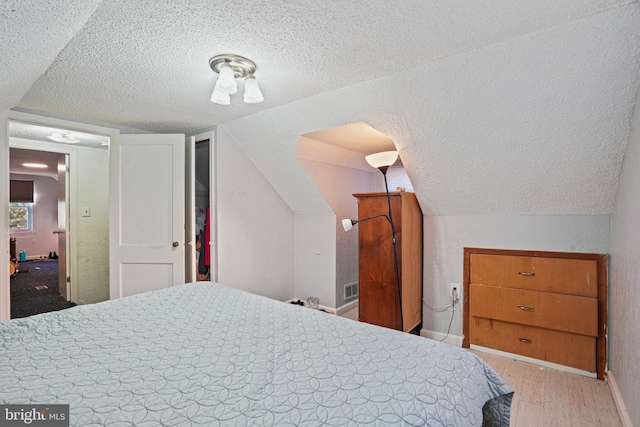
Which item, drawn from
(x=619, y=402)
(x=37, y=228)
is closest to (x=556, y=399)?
(x=619, y=402)

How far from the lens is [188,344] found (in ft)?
4.02

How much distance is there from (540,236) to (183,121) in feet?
10.2

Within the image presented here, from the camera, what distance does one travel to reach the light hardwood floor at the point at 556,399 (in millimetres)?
1776

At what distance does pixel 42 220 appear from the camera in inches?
297

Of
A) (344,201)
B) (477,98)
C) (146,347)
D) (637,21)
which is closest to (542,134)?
(477,98)

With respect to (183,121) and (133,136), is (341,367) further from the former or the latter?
(133,136)

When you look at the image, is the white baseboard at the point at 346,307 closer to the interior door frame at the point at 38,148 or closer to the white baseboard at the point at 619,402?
the white baseboard at the point at 619,402

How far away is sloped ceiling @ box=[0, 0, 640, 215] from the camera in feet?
4.35

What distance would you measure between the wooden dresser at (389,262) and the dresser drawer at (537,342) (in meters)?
0.53

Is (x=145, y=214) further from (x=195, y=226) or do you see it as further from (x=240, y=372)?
(x=240, y=372)

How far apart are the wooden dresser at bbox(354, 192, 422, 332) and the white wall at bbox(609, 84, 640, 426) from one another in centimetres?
Answer: 130

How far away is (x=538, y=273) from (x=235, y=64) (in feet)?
8.35

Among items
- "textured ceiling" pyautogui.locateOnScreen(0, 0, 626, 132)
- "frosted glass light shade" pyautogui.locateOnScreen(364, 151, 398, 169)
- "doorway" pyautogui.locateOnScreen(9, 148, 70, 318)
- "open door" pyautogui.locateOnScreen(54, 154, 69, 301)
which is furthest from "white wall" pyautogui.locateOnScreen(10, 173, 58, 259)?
"frosted glass light shade" pyautogui.locateOnScreen(364, 151, 398, 169)

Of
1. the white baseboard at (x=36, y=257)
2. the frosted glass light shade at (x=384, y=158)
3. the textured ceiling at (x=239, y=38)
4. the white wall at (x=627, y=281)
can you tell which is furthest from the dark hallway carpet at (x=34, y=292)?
the white wall at (x=627, y=281)
